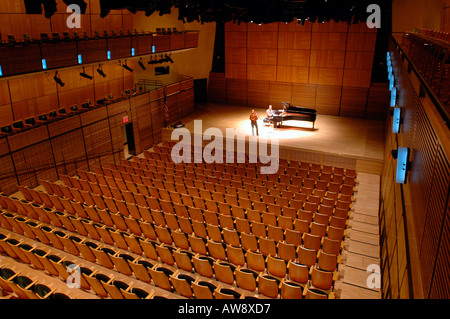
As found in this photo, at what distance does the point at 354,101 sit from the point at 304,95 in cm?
186

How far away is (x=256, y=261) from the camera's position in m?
4.61

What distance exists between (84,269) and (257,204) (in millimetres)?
3066

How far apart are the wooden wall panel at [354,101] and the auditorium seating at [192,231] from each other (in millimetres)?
5376

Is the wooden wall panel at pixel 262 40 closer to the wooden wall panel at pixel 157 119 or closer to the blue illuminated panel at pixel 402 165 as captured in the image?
the wooden wall panel at pixel 157 119

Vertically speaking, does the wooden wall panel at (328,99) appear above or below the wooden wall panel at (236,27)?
below

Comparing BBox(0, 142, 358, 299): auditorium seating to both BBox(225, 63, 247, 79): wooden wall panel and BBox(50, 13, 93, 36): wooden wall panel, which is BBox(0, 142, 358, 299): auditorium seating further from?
BBox(225, 63, 247, 79): wooden wall panel

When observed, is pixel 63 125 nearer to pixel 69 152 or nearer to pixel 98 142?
pixel 69 152

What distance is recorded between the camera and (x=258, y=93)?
1393cm

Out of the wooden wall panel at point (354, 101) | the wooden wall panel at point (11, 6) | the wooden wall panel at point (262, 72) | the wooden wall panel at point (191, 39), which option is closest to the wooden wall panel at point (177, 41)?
the wooden wall panel at point (191, 39)

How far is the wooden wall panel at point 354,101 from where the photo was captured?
1242cm

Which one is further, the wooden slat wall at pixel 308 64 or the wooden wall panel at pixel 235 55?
the wooden wall panel at pixel 235 55

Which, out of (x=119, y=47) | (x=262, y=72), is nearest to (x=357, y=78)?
(x=262, y=72)

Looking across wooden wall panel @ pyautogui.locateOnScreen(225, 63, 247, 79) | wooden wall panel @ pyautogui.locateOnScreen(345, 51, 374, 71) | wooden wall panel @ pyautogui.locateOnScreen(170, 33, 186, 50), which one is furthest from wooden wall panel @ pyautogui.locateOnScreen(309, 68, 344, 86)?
wooden wall panel @ pyautogui.locateOnScreen(170, 33, 186, 50)

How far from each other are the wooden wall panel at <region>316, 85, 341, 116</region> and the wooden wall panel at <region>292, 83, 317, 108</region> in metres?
0.19
